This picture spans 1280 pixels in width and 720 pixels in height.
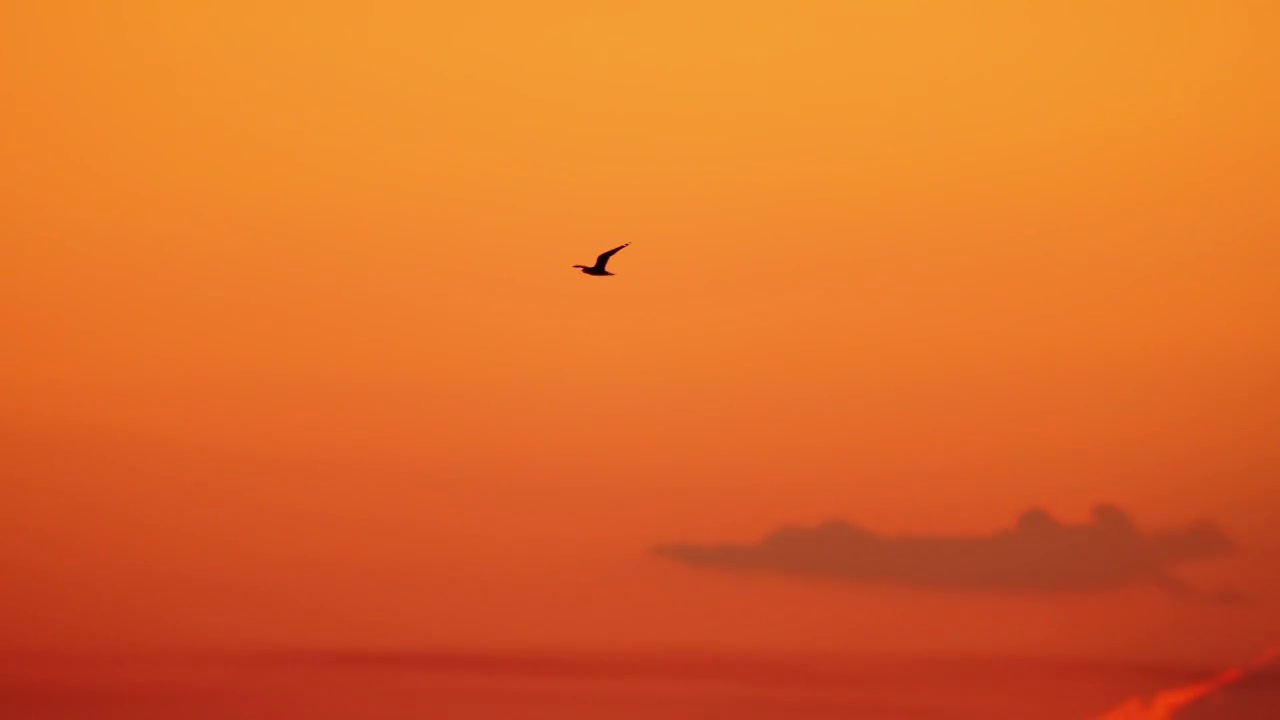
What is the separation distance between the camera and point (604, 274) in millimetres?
46062
